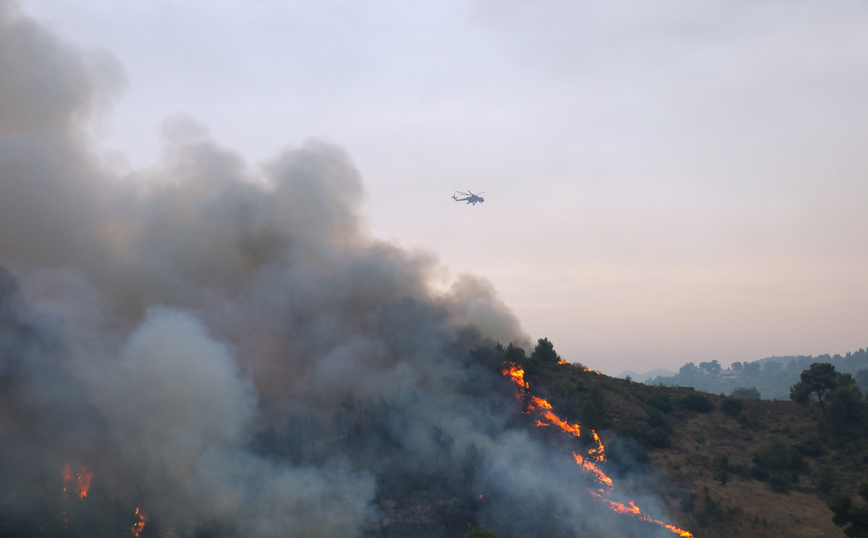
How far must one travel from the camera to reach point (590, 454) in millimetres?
71812

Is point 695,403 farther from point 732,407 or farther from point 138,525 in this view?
point 138,525

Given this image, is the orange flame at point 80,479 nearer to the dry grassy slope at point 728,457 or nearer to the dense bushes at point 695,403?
the dry grassy slope at point 728,457

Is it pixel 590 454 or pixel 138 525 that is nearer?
pixel 138 525

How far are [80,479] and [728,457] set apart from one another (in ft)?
262

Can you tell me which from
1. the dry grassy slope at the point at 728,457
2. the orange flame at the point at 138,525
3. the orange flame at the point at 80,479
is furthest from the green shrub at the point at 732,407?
the orange flame at the point at 80,479

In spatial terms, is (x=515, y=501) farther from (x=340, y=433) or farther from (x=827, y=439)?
(x=827, y=439)

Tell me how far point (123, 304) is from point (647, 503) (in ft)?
247

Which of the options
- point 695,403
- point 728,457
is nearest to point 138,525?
point 728,457

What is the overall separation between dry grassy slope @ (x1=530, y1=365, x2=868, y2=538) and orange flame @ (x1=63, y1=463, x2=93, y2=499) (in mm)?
59121

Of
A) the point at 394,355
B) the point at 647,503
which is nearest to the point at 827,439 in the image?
the point at 647,503

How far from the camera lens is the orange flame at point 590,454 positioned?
208 ft

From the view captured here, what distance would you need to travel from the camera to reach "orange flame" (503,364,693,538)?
6334 cm

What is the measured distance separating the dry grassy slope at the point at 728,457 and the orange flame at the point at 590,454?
302cm

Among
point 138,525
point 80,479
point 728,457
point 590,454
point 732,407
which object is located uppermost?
point 732,407
